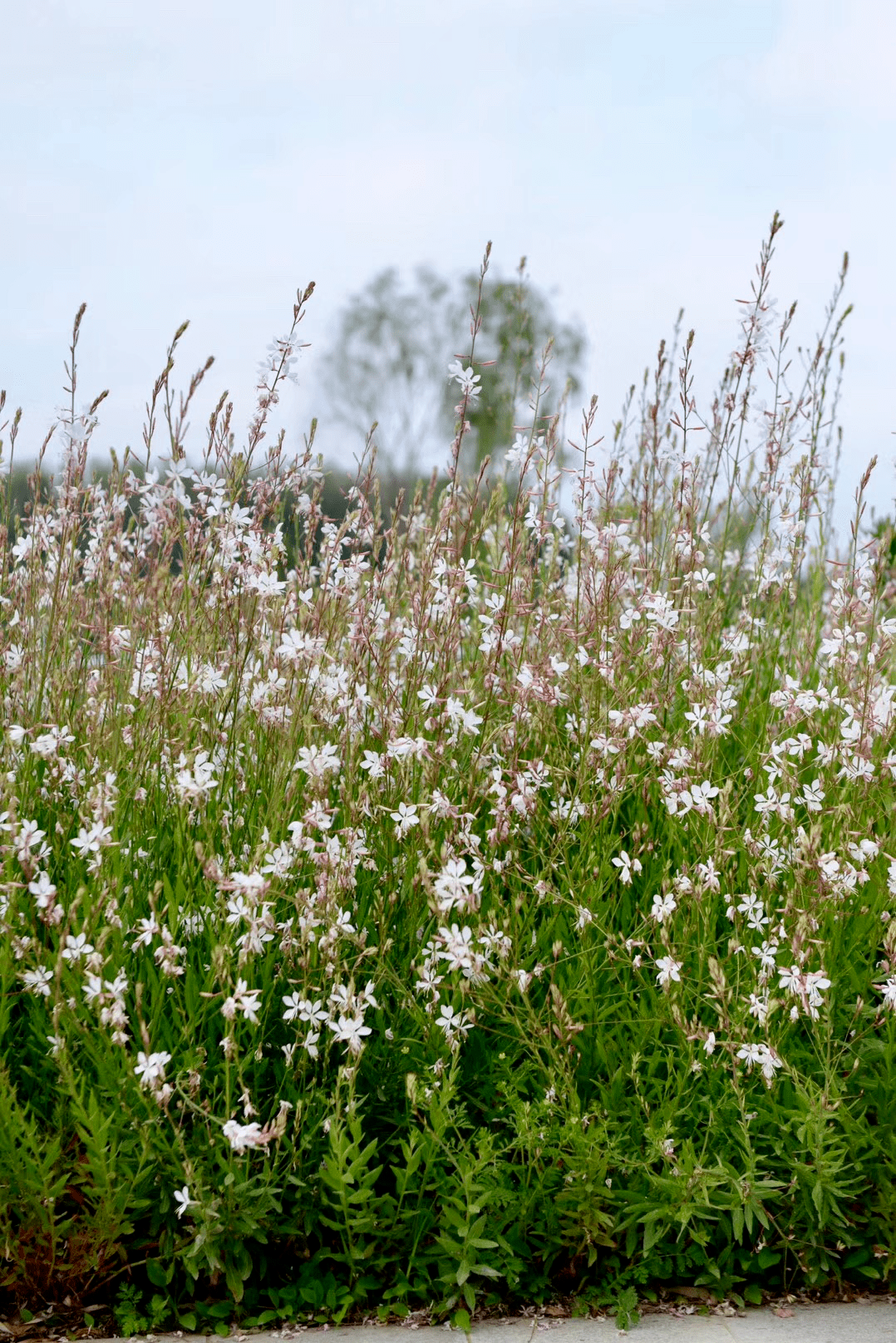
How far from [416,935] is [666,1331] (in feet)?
3.58

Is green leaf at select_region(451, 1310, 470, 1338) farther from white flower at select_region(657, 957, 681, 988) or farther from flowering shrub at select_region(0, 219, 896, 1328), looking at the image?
white flower at select_region(657, 957, 681, 988)

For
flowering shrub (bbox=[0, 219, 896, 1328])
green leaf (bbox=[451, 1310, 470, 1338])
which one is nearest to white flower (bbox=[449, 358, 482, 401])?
flowering shrub (bbox=[0, 219, 896, 1328])

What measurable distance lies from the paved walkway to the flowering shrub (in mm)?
64

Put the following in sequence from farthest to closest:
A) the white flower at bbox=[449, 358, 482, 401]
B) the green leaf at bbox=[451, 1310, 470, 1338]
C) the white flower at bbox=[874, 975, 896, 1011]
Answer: the white flower at bbox=[449, 358, 482, 401], the white flower at bbox=[874, 975, 896, 1011], the green leaf at bbox=[451, 1310, 470, 1338]

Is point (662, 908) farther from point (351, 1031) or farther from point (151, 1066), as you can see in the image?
point (151, 1066)

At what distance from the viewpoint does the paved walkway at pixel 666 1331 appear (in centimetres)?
271

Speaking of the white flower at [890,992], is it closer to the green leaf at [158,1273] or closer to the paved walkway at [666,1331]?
the paved walkway at [666,1331]

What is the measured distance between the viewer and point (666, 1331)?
2.76 m

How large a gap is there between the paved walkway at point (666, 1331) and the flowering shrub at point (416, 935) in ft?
0.21

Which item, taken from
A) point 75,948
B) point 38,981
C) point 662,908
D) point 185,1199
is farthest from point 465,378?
point 185,1199

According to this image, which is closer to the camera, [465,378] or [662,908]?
[662,908]

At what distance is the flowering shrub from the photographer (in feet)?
9.01

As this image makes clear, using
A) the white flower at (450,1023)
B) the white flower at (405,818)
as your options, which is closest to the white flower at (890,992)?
the white flower at (450,1023)

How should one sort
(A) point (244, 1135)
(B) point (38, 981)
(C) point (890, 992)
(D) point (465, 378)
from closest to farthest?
1. (A) point (244, 1135)
2. (B) point (38, 981)
3. (C) point (890, 992)
4. (D) point (465, 378)
